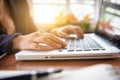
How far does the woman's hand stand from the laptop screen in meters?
0.25

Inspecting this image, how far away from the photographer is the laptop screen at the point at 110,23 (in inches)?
35.0

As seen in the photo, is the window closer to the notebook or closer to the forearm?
the forearm

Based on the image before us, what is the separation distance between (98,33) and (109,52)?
0.49 m

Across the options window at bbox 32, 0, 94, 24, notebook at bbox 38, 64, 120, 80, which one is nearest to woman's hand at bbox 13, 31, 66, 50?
notebook at bbox 38, 64, 120, 80

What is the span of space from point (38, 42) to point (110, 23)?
0.43 m

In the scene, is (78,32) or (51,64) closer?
(51,64)

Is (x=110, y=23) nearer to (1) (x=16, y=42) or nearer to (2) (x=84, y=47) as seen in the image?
(2) (x=84, y=47)

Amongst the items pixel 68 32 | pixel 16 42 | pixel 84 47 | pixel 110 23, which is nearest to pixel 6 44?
pixel 16 42

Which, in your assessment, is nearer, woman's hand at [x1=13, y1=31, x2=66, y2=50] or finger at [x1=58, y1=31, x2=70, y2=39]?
woman's hand at [x1=13, y1=31, x2=66, y2=50]

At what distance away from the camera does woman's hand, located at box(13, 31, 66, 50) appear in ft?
2.40

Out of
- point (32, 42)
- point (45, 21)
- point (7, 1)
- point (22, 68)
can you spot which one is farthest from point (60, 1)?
point (22, 68)

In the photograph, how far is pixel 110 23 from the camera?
1015mm

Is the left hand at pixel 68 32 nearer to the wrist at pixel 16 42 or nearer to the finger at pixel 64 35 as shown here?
the finger at pixel 64 35

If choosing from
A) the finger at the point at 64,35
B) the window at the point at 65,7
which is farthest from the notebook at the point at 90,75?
the window at the point at 65,7
